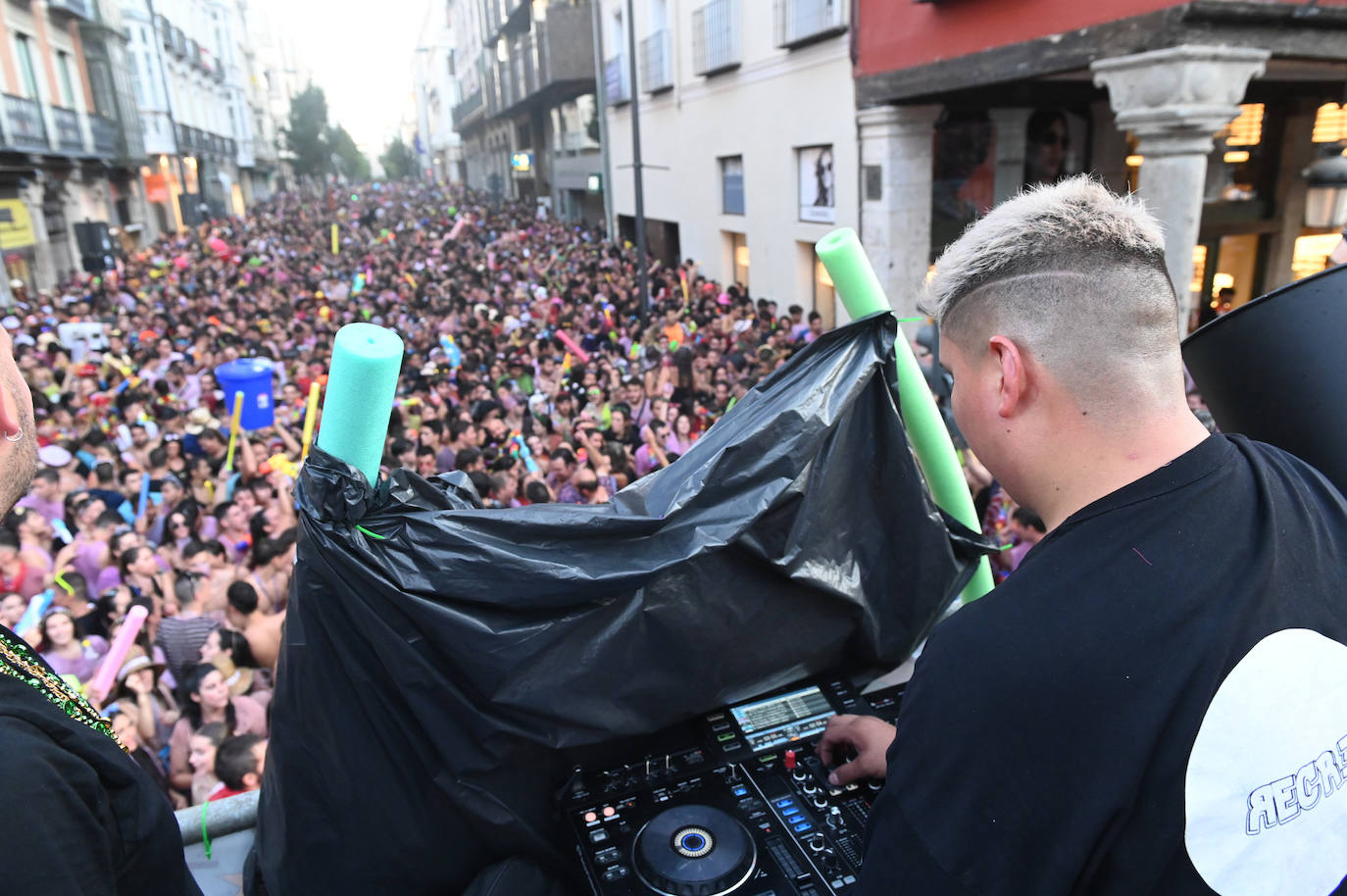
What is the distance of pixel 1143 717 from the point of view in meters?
1.07

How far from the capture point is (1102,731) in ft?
3.53

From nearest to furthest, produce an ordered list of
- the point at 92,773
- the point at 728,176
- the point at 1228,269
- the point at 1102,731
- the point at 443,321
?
1. the point at 1102,731
2. the point at 92,773
3. the point at 1228,269
4. the point at 443,321
5. the point at 728,176

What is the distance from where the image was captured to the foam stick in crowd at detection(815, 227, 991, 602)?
2.41 m

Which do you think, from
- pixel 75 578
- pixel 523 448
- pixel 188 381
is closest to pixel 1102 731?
pixel 75 578

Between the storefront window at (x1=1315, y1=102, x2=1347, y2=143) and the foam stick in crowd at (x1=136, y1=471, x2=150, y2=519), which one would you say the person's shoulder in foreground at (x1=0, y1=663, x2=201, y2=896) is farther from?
the storefront window at (x1=1315, y1=102, x2=1347, y2=143)

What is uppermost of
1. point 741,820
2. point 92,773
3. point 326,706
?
point 92,773

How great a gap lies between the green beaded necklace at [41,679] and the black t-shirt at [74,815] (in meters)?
0.04

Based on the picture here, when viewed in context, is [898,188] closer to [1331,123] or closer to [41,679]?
[1331,123]

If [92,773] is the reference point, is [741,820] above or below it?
below

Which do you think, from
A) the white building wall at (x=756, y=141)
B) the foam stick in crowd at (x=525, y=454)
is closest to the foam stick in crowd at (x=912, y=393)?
the foam stick in crowd at (x=525, y=454)

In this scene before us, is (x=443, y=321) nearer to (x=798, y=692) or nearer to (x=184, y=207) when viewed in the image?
(x=798, y=692)

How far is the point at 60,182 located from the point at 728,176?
2060 centimetres

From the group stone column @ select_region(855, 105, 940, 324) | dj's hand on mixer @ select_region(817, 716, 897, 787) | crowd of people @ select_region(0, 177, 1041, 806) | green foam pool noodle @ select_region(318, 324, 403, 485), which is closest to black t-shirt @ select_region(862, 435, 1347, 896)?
dj's hand on mixer @ select_region(817, 716, 897, 787)

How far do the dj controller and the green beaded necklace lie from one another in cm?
100
